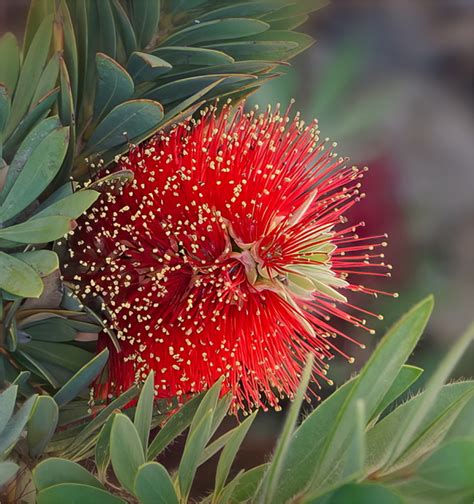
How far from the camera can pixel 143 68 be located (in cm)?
34

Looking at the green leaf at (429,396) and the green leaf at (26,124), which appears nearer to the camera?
the green leaf at (429,396)

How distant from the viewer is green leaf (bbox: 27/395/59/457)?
290mm

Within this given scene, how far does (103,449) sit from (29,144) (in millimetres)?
134

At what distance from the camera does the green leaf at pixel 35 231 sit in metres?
0.29

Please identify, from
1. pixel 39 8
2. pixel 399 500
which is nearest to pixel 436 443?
pixel 399 500

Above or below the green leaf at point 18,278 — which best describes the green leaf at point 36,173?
above

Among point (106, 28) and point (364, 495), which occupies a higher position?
point (106, 28)

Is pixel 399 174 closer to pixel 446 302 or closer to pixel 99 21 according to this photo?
pixel 446 302

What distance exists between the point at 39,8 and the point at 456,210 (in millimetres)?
280

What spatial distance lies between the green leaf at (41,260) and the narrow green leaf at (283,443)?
0.12m

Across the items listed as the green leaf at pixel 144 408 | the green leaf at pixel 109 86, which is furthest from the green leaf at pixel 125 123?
the green leaf at pixel 144 408

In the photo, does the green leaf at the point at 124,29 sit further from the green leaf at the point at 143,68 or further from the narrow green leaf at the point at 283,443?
the narrow green leaf at the point at 283,443

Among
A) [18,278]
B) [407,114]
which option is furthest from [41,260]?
[407,114]

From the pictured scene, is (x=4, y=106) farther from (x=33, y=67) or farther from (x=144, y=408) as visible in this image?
(x=144, y=408)
